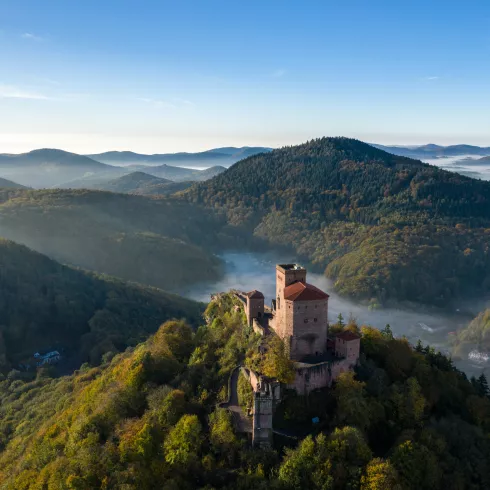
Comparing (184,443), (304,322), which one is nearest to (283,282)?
(304,322)

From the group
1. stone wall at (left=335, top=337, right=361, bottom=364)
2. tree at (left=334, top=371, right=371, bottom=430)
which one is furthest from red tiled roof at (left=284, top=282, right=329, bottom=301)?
tree at (left=334, top=371, right=371, bottom=430)

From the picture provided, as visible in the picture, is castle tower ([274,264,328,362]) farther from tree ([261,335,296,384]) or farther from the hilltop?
the hilltop

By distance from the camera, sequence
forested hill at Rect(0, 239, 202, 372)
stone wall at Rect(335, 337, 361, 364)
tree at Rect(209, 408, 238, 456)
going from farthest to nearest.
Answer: forested hill at Rect(0, 239, 202, 372), stone wall at Rect(335, 337, 361, 364), tree at Rect(209, 408, 238, 456)

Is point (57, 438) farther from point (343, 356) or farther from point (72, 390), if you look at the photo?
point (343, 356)

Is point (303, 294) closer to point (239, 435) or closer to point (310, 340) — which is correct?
point (310, 340)

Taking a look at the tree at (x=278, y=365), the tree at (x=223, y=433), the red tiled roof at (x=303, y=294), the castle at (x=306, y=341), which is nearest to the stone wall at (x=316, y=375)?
the castle at (x=306, y=341)

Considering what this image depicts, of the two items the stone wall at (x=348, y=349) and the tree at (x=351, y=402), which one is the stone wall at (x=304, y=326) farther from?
the tree at (x=351, y=402)
